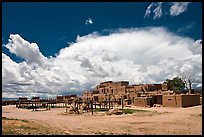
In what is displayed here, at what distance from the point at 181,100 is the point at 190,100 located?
2.35 meters

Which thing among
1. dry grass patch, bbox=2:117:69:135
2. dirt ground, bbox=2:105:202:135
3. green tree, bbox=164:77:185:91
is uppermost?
green tree, bbox=164:77:185:91

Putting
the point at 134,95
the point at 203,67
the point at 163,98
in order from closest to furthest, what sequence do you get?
1. the point at 203,67
2. the point at 163,98
3. the point at 134,95

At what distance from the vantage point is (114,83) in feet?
246

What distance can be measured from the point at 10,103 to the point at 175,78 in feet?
166

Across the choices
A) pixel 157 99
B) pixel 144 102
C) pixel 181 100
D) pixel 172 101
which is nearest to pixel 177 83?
pixel 157 99

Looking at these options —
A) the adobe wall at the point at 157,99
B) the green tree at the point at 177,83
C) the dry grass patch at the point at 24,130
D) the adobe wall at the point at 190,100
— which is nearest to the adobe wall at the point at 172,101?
the adobe wall at the point at 190,100

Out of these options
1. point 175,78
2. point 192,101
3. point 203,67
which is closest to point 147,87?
point 175,78

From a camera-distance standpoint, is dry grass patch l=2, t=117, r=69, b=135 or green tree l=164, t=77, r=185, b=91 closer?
dry grass patch l=2, t=117, r=69, b=135

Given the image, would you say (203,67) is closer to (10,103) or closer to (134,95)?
(134,95)

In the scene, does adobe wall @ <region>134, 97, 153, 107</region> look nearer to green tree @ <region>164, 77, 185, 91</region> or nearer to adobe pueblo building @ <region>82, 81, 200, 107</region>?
adobe pueblo building @ <region>82, 81, 200, 107</region>

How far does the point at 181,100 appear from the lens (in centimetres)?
4000

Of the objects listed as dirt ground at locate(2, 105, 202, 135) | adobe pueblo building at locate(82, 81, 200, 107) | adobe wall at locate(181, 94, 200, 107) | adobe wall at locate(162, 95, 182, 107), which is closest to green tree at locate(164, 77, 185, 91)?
adobe pueblo building at locate(82, 81, 200, 107)

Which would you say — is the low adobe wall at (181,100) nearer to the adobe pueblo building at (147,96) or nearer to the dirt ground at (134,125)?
the adobe pueblo building at (147,96)

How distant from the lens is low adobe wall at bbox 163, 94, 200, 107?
40.2 meters
